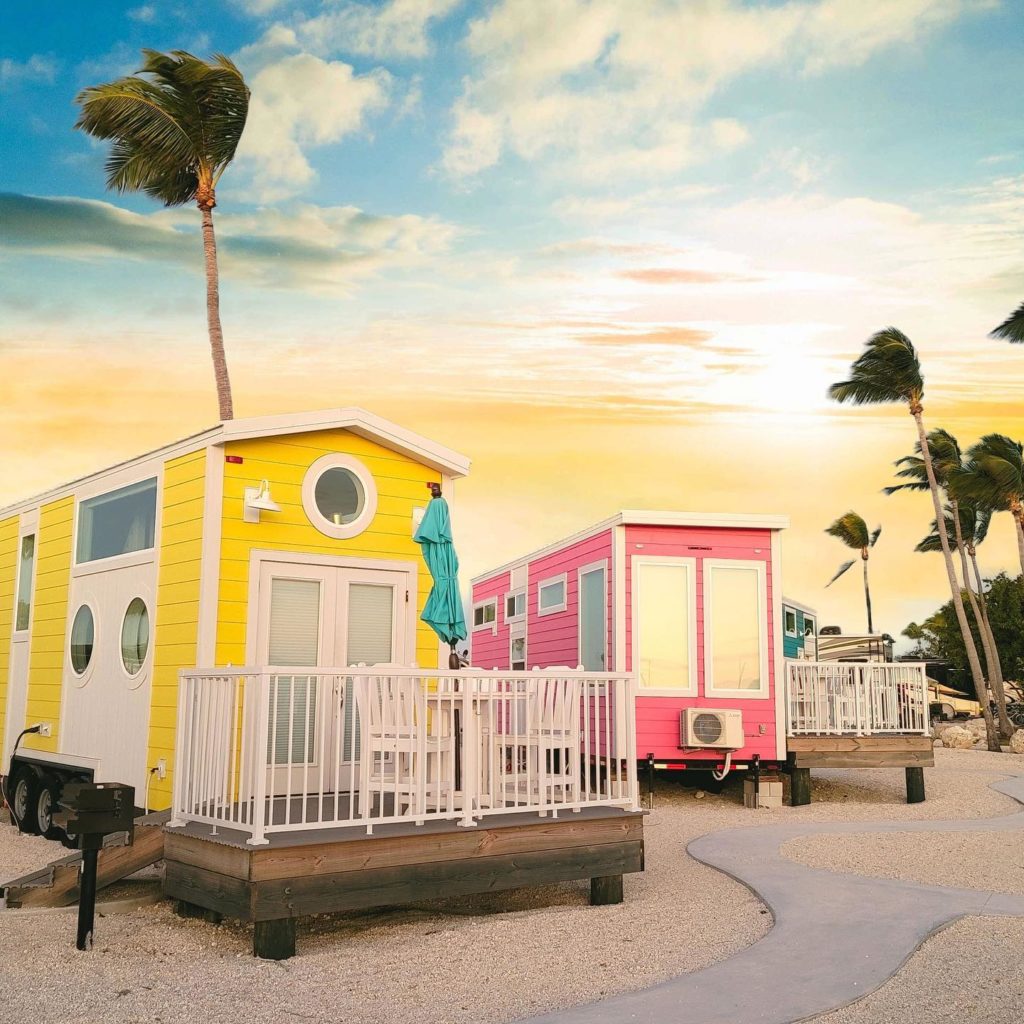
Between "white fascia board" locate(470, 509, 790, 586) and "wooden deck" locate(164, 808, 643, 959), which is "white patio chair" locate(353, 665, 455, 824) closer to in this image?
"wooden deck" locate(164, 808, 643, 959)

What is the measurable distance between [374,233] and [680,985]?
12445mm

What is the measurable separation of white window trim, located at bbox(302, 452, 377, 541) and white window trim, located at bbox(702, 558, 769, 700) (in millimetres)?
4972

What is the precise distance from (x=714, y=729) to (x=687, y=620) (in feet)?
4.30

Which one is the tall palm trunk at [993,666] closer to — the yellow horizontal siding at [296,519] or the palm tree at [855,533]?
the palm tree at [855,533]

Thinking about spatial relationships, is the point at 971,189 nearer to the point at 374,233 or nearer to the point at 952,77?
the point at 952,77

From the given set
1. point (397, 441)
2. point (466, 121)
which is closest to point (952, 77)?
point (466, 121)

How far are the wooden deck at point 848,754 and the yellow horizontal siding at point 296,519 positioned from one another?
555 centimetres

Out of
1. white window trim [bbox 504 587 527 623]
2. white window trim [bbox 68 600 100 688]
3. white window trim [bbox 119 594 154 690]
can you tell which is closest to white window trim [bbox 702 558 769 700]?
white window trim [bbox 504 587 527 623]

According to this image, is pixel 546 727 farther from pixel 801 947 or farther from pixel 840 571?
pixel 840 571

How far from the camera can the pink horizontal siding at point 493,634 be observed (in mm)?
17953

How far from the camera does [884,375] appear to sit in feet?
70.6

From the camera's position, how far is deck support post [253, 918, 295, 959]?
18.9 ft

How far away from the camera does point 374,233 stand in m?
15.4

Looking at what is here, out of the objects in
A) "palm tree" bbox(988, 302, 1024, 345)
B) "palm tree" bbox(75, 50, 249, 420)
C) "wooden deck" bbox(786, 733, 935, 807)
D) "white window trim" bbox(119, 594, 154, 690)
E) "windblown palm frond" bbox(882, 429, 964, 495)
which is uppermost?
"palm tree" bbox(75, 50, 249, 420)
